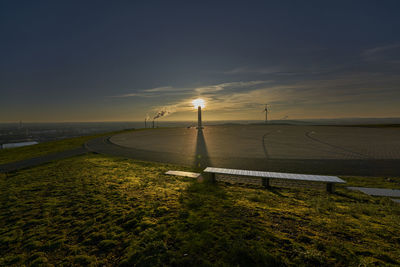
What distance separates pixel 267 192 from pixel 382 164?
29.4 ft

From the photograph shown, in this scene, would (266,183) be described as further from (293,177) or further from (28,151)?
(28,151)

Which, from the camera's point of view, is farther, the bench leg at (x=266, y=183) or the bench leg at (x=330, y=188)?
the bench leg at (x=266, y=183)

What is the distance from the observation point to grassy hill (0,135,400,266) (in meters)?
2.92

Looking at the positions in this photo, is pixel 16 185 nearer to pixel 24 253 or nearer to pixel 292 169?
pixel 24 253

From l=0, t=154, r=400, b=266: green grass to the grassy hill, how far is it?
2 cm

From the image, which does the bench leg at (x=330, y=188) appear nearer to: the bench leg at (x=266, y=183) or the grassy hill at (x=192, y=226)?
the grassy hill at (x=192, y=226)

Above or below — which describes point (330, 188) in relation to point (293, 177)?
below

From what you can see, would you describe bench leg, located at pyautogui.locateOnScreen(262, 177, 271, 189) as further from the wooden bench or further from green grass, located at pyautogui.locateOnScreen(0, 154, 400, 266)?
green grass, located at pyautogui.locateOnScreen(0, 154, 400, 266)

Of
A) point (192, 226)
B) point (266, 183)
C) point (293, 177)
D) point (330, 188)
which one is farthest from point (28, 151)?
point (330, 188)

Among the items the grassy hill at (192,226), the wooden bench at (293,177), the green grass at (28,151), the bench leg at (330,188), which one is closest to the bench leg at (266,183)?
the wooden bench at (293,177)

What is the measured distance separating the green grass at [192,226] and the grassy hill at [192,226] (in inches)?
0.8

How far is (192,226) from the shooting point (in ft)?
12.6

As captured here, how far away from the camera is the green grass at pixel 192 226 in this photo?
292cm

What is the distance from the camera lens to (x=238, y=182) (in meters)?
7.07
